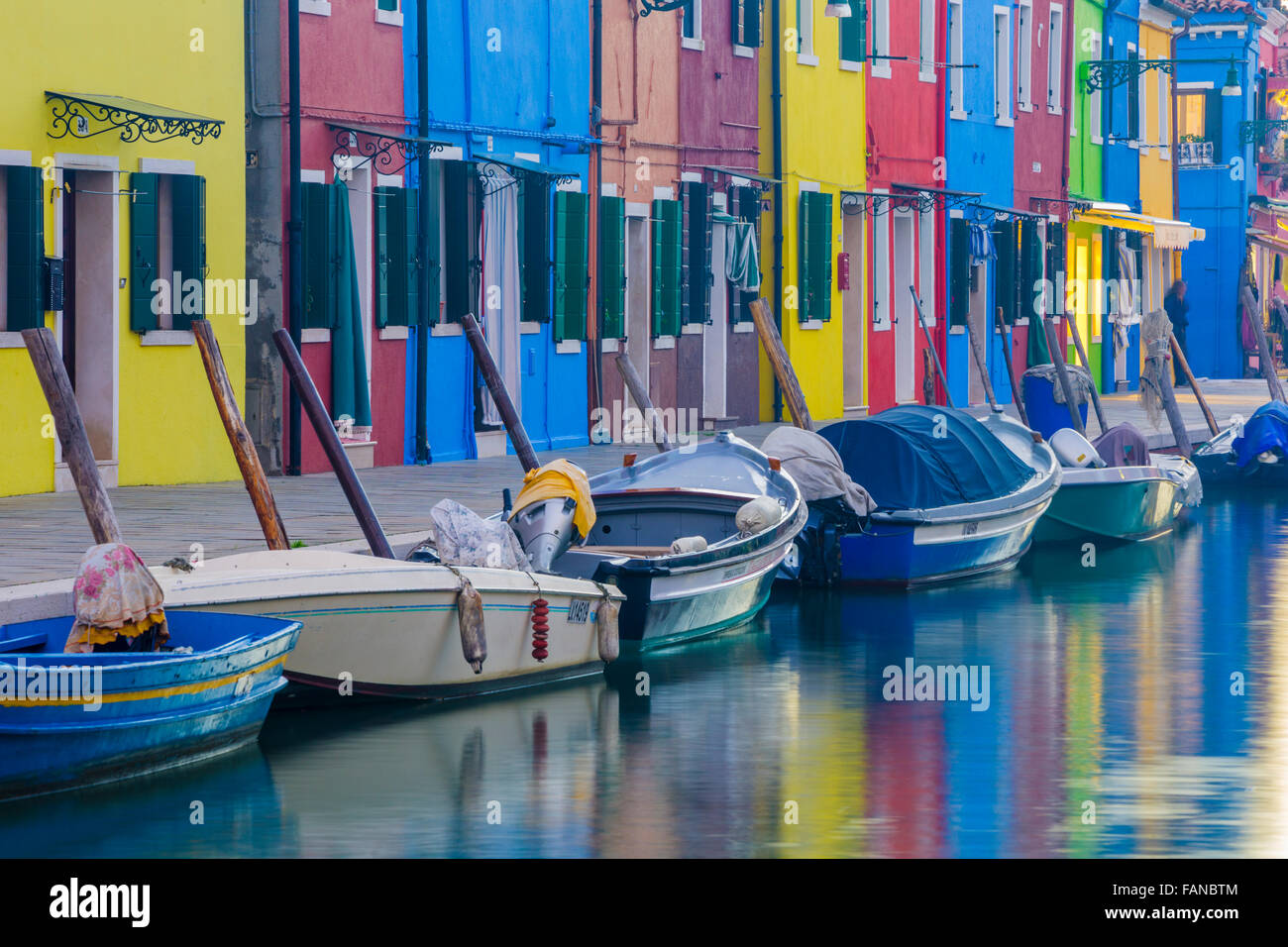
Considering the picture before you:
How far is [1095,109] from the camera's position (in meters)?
47.6

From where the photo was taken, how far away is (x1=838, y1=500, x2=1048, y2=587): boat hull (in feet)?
65.9

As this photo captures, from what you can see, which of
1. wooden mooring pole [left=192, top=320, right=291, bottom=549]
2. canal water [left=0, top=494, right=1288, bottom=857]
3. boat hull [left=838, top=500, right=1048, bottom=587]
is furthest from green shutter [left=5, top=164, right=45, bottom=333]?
boat hull [left=838, top=500, right=1048, bottom=587]

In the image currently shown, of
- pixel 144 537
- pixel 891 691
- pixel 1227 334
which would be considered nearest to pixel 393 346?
pixel 144 537

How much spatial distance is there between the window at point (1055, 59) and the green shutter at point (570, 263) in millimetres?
18831

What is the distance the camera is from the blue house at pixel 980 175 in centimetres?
3897

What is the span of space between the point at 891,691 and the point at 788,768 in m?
2.73

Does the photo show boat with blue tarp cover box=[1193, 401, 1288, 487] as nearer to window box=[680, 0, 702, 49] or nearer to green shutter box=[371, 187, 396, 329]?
window box=[680, 0, 702, 49]

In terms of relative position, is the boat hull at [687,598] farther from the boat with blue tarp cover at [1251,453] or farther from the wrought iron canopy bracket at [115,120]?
the boat with blue tarp cover at [1251,453]

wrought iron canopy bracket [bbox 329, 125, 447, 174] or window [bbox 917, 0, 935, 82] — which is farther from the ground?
window [bbox 917, 0, 935, 82]

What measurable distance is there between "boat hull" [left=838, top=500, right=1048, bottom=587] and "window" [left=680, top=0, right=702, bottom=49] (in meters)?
10.7

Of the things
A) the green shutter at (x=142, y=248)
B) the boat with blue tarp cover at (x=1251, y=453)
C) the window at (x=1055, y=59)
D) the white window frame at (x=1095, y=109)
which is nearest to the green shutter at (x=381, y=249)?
the green shutter at (x=142, y=248)

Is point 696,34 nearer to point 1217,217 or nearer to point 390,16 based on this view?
point 390,16
